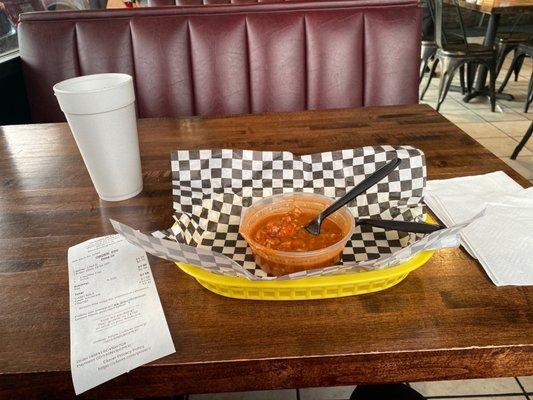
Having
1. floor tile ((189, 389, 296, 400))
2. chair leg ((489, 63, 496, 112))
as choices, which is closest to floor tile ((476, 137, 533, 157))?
chair leg ((489, 63, 496, 112))

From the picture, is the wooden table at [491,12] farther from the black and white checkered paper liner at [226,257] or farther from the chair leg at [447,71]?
the black and white checkered paper liner at [226,257]

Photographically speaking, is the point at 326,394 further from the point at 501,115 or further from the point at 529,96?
the point at 529,96

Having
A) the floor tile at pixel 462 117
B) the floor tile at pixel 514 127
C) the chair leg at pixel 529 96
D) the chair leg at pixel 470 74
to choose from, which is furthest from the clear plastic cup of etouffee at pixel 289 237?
the chair leg at pixel 470 74

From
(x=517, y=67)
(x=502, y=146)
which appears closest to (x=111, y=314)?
(x=502, y=146)

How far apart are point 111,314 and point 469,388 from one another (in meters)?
1.50

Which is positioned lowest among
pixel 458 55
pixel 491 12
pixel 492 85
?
pixel 492 85

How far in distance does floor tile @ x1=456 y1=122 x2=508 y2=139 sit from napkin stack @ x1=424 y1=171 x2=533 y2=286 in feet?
11.0

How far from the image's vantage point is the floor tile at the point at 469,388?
160cm

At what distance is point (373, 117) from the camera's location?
1.51 m

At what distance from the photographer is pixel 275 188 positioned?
95cm

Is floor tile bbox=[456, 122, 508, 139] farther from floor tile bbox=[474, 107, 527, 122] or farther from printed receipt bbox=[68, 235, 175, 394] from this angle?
printed receipt bbox=[68, 235, 175, 394]

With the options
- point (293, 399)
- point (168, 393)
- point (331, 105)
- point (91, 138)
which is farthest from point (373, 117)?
point (168, 393)

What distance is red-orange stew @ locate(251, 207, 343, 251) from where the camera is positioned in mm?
768

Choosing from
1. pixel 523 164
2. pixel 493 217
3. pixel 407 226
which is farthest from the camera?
pixel 523 164
